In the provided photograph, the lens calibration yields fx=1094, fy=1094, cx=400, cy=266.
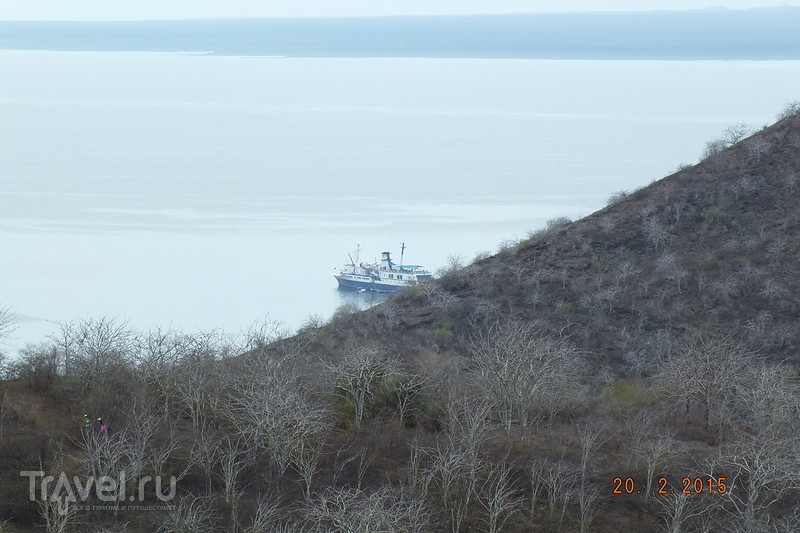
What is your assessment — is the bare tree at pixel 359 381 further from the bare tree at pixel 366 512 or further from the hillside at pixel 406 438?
the bare tree at pixel 366 512

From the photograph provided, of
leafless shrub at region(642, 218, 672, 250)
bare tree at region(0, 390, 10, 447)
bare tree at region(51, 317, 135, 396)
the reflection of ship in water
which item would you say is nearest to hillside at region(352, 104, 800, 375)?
leafless shrub at region(642, 218, 672, 250)

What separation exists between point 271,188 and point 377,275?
103 feet

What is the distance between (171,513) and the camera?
22.2m

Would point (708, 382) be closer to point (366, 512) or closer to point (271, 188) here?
point (366, 512)

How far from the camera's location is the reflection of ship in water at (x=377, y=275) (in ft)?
243

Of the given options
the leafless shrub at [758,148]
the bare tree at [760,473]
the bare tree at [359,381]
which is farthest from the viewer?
the leafless shrub at [758,148]

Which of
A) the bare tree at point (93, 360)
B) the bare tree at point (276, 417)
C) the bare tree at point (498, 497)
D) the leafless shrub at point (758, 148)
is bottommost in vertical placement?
the bare tree at point (498, 497)

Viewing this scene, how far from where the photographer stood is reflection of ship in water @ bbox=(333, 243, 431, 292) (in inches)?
2918

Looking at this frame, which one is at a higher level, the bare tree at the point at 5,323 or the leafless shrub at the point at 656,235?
the leafless shrub at the point at 656,235

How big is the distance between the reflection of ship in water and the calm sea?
139cm

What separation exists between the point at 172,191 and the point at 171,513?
82.6 m

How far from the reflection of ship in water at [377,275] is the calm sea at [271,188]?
4.55 feet

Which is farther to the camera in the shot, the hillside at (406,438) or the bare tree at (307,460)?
the bare tree at (307,460)

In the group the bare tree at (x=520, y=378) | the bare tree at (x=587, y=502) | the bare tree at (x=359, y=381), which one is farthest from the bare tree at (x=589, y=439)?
the bare tree at (x=359, y=381)
